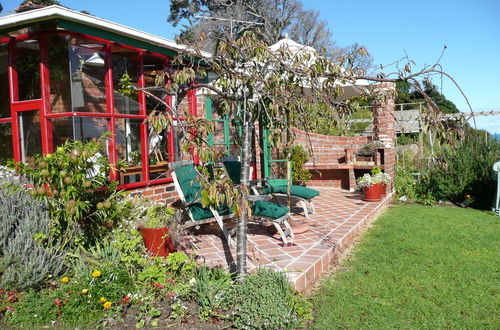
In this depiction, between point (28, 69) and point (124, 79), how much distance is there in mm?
1118

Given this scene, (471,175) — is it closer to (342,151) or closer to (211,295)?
(342,151)

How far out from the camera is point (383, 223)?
684 cm

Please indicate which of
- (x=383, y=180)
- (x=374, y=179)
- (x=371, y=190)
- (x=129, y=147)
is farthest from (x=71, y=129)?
(x=383, y=180)

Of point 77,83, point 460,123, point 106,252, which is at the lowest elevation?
point 106,252

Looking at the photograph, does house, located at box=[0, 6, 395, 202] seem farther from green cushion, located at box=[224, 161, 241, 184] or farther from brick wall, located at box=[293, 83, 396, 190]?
brick wall, located at box=[293, 83, 396, 190]

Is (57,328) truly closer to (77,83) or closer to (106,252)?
(106,252)

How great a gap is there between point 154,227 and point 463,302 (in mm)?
3113

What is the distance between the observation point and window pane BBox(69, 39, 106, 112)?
15.4 feet

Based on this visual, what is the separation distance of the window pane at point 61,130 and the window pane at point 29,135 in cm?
25

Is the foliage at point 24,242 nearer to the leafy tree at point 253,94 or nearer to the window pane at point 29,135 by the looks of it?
the window pane at point 29,135

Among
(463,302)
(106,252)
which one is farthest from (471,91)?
(106,252)

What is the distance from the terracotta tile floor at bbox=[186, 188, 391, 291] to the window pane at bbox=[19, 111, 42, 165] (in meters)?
2.20

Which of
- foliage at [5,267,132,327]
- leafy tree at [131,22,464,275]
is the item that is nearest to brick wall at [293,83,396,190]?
leafy tree at [131,22,464,275]

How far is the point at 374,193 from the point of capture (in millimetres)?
8242
